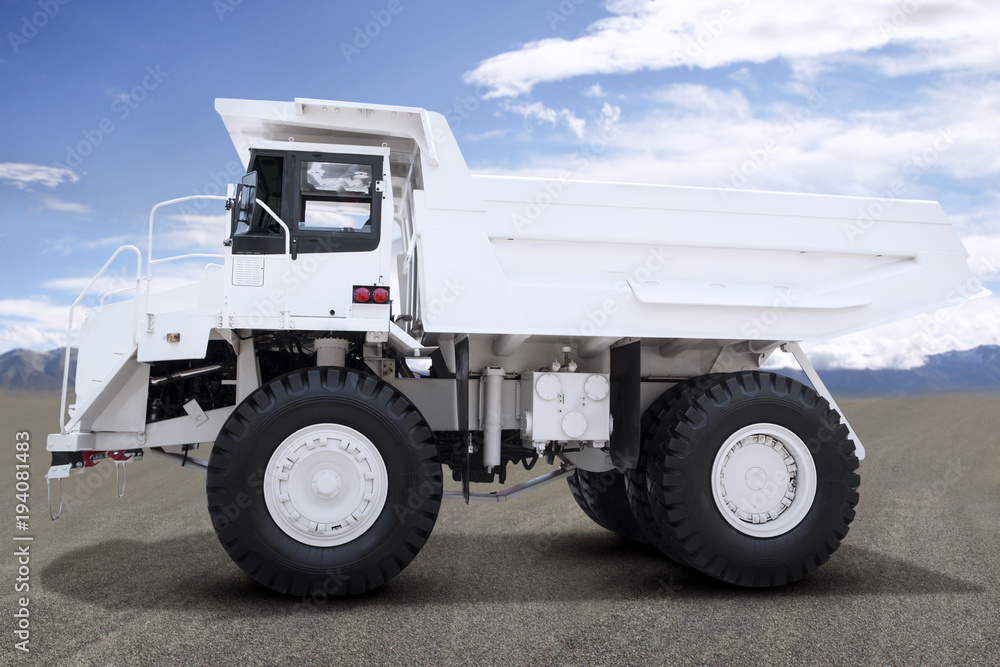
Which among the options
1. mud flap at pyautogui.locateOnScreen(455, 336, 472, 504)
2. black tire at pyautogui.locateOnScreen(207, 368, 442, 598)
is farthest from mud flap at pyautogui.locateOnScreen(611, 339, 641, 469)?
black tire at pyautogui.locateOnScreen(207, 368, 442, 598)

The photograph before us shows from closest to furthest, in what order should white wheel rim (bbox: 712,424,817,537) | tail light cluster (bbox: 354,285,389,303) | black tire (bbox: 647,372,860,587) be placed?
tail light cluster (bbox: 354,285,389,303), black tire (bbox: 647,372,860,587), white wheel rim (bbox: 712,424,817,537)

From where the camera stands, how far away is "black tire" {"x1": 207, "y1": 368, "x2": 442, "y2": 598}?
16.5ft

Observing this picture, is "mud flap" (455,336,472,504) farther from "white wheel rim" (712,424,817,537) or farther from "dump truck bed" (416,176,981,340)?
"white wheel rim" (712,424,817,537)

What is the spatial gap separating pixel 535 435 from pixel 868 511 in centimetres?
460

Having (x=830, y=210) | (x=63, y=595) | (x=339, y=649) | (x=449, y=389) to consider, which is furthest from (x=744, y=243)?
(x=63, y=595)

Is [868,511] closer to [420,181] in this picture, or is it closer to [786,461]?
[786,461]

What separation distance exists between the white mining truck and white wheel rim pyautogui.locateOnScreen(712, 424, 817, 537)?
0.06ft

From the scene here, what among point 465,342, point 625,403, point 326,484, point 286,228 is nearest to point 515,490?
point 625,403

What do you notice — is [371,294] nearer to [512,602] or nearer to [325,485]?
[325,485]

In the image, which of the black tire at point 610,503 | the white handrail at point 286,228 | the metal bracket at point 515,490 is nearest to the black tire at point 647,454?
the metal bracket at point 515,490

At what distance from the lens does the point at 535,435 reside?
5.78m

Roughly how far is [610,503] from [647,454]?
1.76 metres

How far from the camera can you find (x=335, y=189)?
5.59 meters

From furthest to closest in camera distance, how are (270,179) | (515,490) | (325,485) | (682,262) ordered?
1. (515,490)
2. (682,262)
3. (270,179)
4. (325,485)
